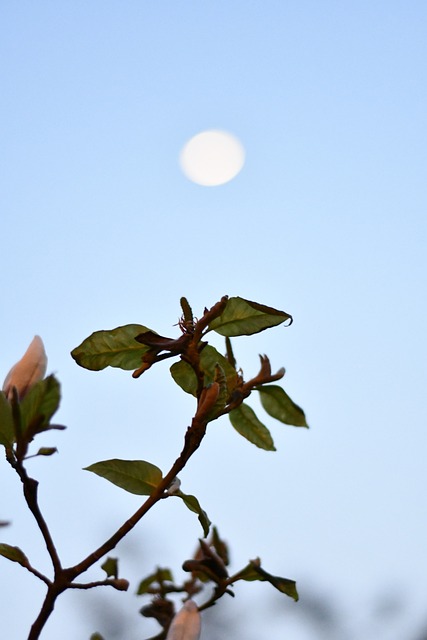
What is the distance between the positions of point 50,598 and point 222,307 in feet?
1.72

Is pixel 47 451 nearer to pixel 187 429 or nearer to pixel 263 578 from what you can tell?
pixel 187 429

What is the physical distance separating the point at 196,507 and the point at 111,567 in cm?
17

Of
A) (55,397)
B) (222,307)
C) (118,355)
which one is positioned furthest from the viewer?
(118,355)

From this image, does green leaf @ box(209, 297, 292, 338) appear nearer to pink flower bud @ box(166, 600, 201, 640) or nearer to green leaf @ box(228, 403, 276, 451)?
green leaf @ box(228, 403, 276, 451)

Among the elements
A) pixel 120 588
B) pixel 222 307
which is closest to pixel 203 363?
pixel 222 307

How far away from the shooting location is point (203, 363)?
1436 millimetres

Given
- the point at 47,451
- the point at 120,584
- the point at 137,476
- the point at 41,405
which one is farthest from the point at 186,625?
the point at 41,405

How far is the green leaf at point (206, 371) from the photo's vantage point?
1414mm

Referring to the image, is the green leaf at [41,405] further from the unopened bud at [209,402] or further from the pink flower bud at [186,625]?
the pink flower bud at [186,625]

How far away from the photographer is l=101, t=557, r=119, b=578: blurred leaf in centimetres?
132

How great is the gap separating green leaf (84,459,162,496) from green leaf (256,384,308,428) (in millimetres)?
255

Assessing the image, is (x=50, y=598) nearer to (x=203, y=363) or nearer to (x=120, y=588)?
(x=120, y=588)

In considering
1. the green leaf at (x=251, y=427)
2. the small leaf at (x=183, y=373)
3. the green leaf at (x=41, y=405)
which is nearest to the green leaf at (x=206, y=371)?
the small leaf at (x=183, y=373)

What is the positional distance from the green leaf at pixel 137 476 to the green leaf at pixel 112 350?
0.19 m
